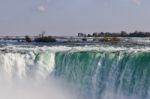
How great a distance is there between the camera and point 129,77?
2914 centimetres

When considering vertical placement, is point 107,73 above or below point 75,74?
above

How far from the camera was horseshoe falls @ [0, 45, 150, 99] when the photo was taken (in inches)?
1144

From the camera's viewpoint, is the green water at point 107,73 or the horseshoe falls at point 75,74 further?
the horseshoe falls at point 75,74

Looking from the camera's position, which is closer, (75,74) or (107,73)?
(107,73)

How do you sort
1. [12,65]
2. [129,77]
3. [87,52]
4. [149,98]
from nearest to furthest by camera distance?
[149,98], [129,77], [87,52], [12,65]

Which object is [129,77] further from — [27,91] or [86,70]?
[27,91]

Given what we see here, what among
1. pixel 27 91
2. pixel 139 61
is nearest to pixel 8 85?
pixel 27 91

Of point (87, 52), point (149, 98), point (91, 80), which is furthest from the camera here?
point (87, 52)

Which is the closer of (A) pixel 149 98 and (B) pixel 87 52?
(A) pixel 149 98

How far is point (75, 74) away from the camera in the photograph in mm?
33188

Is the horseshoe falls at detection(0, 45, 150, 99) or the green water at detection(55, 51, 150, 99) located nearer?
the green water at detection(55, 51, 150, 99)

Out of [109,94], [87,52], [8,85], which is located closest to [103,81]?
[109,94]

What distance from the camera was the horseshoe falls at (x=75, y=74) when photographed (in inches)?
1144

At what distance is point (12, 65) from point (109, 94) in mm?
8348
